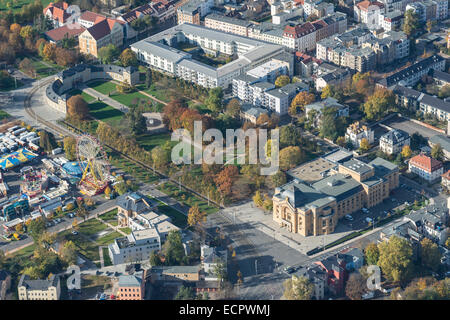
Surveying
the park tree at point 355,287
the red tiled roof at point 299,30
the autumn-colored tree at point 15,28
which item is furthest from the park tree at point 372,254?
the autumn-colored tree at point 15,28

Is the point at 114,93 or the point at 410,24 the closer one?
the point at 114,93

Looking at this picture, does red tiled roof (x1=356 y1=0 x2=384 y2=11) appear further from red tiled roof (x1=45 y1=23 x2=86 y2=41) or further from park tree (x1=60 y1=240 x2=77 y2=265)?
park tree (x1=60 y1=240 x2=77 y2=265)

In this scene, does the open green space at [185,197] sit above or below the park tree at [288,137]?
below

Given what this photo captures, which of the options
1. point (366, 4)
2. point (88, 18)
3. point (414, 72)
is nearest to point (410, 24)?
point (366, 4)

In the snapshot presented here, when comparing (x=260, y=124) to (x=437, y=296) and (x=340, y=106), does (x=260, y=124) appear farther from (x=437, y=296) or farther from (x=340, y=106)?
(x=437, y=296)

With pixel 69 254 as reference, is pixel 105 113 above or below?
below

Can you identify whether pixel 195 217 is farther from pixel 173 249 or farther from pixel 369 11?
pixel 369 11

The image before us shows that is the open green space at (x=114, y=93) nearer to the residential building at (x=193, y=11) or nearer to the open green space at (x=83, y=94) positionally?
the open green space at (x=83, y=94)
